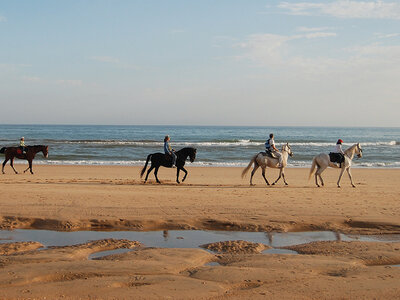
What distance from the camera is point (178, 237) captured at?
330 inches

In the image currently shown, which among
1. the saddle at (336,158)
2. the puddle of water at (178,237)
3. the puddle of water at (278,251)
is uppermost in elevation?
the saddle at (336,158)

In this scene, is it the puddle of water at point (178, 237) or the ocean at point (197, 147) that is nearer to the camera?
the puddle of water at point (178, 237)

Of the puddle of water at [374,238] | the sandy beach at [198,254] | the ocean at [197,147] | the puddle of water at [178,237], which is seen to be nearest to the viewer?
the sandy beach at [198,254]

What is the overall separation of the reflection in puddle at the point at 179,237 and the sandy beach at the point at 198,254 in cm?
34

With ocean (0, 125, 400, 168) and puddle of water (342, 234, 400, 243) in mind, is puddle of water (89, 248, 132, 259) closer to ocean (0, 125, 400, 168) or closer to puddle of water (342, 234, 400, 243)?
puddle of water (342, 234, 400, 243)

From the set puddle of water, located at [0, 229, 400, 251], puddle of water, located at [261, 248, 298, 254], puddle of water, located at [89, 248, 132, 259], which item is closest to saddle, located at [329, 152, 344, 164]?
puddle of water, located at [0, 229, 400, 251]

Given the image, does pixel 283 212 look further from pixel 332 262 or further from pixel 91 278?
pixel 91 278

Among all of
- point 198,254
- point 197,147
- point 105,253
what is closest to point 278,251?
point 198,254

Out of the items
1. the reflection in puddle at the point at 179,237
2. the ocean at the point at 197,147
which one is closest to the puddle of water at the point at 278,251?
the reflection in puddle at the point at 179,237

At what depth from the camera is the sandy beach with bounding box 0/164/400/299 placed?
5410 millimetres

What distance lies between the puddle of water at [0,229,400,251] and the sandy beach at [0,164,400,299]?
36 cm

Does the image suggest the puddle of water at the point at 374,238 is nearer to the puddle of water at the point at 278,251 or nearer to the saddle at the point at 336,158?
the puddle of water at the point at 278,251

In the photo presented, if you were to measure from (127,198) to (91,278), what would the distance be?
20.6ft

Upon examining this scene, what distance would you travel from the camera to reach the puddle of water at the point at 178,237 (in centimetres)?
789
